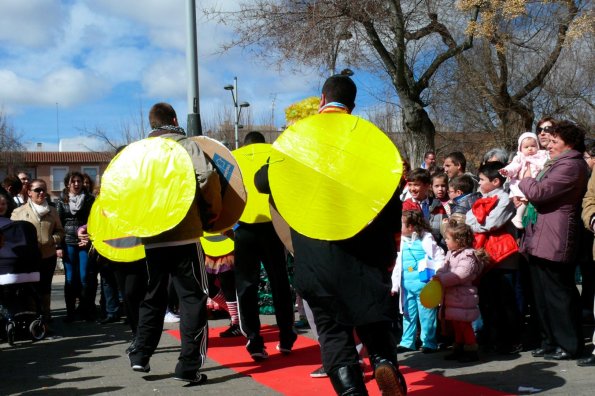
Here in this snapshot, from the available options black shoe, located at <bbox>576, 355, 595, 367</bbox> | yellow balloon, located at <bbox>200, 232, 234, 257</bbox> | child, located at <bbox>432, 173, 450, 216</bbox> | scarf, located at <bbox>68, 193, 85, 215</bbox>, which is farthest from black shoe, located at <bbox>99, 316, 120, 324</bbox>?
black shoe, located at <bbox>576, 355, 595, 367</bbox>

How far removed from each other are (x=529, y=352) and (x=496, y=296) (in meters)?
0.56

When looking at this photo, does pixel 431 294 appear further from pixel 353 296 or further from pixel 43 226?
pixel 43 226

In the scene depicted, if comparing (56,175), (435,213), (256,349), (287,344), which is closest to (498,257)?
(435,213)

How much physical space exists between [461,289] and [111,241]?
318cm

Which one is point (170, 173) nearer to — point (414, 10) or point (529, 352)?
point (529, 352)

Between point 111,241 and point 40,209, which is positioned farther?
point 40,209

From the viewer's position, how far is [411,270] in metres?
6.70

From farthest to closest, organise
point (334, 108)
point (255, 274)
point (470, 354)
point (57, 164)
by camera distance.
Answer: point (57, 164)
point (255, 274)
point (470, 354)
point (334, 108)

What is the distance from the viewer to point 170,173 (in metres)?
5.55

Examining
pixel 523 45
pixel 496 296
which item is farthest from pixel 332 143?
Answer: pixel 523 45

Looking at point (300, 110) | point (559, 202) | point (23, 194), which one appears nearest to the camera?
point (559, 202)

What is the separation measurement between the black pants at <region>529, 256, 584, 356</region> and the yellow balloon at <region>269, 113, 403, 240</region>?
8.19 ft

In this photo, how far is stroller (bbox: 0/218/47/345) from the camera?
7.61m

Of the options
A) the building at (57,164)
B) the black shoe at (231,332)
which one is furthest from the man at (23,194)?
the building at (57,164)
